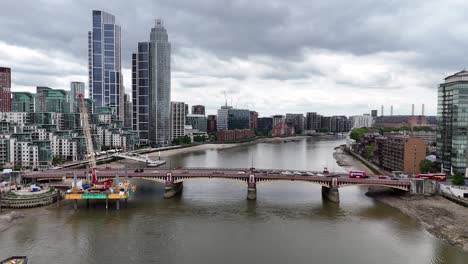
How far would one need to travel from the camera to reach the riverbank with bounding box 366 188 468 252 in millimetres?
42031

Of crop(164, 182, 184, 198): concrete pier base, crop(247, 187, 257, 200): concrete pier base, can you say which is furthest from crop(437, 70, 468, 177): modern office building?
crop(164, 182, 184, 198): concrete pier base

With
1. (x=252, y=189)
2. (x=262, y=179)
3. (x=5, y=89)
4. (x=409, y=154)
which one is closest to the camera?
(x=252, y=189)

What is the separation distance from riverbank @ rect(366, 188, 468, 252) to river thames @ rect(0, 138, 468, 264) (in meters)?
1.33

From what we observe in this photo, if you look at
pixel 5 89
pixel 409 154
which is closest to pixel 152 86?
pixel 5 89

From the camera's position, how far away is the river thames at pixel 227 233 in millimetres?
36844

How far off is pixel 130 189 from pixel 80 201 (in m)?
8.28

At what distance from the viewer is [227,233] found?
143 ft

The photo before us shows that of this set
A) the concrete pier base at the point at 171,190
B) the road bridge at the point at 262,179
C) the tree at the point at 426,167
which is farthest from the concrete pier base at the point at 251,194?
the tree at the point at 426,167

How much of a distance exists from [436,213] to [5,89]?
596 ft

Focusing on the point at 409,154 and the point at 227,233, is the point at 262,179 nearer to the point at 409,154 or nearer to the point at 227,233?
the point at 227,233

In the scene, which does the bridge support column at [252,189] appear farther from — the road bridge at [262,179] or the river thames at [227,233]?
the river thames at [227,233]

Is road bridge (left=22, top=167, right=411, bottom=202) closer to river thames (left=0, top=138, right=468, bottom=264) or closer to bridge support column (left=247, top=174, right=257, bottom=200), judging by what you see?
bridge support column (left=247, top=174, right=257, bottom=200)

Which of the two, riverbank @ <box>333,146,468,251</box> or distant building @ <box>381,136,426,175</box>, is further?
distant building @ <box>381,136,426,175</box>

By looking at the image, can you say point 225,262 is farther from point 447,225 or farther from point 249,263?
point 447,225
